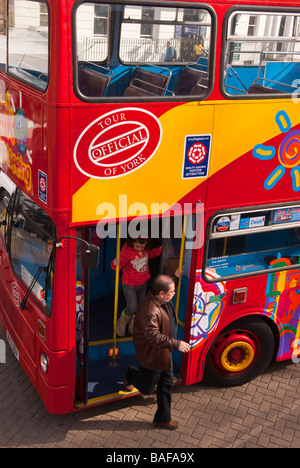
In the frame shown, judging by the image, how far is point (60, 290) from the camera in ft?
Result: 17.1

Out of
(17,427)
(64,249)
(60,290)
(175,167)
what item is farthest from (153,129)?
(17,427)

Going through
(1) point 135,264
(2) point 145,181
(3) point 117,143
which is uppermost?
(3) point 117,143

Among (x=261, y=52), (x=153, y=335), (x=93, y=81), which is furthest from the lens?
(x=261, y=52)

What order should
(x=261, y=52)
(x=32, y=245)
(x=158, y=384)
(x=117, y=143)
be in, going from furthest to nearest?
(x=261, y=52) → (x=158, y=384) → (x=32, y=245) → (x=117, y=143)

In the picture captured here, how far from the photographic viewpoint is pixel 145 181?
5137 millimetres

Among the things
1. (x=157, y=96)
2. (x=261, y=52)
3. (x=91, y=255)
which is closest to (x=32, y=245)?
(x=91, y=255)

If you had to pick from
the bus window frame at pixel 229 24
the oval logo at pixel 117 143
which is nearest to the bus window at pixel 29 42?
the oval logo at pixel 117 143

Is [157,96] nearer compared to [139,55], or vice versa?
[157,96]

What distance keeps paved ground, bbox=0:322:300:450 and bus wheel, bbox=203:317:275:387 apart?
156mm

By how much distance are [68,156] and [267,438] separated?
347 centimetres

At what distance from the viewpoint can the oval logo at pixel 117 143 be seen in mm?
4762

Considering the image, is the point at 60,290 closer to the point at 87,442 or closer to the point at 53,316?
the point at 53,316

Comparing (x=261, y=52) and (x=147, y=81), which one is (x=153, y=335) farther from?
(x=261, y=52)

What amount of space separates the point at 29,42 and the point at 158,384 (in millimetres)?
3442
